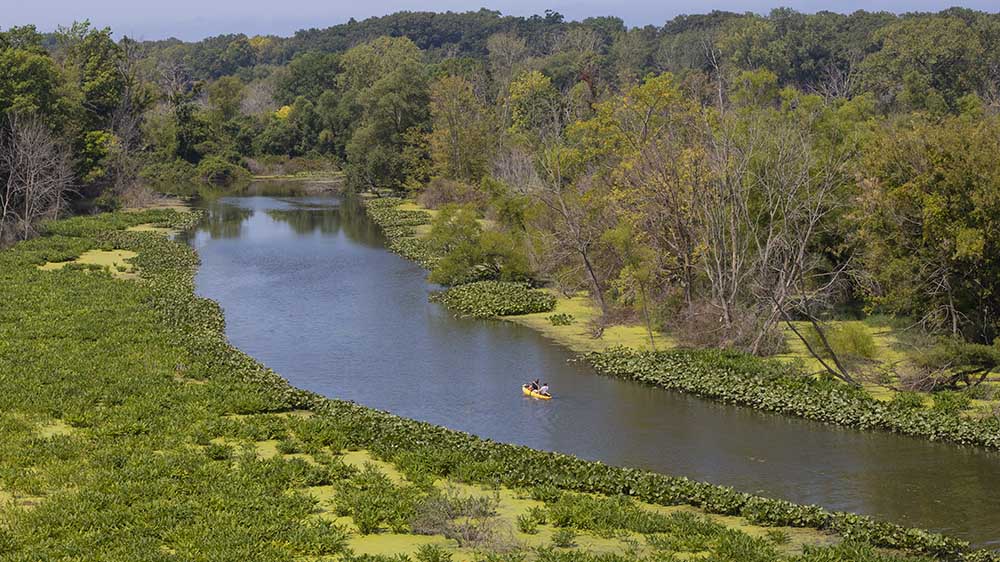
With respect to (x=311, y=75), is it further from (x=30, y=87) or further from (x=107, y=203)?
(x=30, y=87)

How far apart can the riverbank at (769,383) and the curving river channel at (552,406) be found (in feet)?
1.72

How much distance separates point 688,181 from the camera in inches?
1523

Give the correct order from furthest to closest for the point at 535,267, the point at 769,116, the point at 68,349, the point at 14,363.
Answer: the point at 535,267 → the point at 769,116 → the point at 68,349 → the point at 14,363

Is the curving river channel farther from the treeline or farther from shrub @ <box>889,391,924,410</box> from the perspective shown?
the treeline

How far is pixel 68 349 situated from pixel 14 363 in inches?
89.3

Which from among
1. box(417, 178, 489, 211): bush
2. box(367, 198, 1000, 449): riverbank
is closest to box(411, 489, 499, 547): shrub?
box(367, 198, 1000, 449): riverbank

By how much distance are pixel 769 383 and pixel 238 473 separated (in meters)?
16.4

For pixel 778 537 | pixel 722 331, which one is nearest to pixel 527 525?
pixel 778 537

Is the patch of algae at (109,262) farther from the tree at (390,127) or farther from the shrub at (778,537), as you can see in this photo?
the shrub at (778,537)

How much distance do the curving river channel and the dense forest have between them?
4367 millimetres

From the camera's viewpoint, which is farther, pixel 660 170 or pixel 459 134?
pixel 459 134

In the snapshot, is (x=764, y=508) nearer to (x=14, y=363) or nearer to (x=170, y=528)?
(x=170, y=528)

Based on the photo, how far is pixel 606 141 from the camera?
4697 centimetres

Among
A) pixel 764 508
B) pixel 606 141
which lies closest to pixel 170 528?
pixel 764 508
